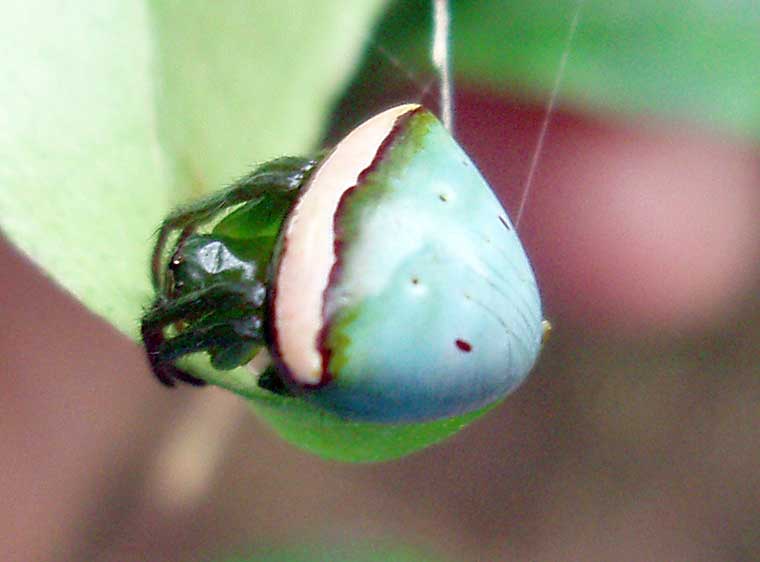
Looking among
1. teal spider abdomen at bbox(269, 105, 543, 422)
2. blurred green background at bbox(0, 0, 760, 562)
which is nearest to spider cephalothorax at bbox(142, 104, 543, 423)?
teal spider abdomen at bbox(269, 105, 543, 422)

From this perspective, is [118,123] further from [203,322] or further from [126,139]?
[203,322]

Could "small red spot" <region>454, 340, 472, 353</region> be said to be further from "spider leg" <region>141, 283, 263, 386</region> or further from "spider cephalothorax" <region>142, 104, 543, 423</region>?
"spider leg" <region>141, 283, 263, 386</region>

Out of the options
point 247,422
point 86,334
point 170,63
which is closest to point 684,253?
point 247,422

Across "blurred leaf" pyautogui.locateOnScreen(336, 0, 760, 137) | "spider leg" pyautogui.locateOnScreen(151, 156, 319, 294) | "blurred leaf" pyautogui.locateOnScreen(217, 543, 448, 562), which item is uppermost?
"spider leg" pyautogui.locateOnScreen(151, 156, 319, 294)

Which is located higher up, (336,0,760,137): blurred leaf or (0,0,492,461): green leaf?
(0,0,492,461): green leaf

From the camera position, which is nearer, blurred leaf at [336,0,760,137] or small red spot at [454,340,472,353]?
small red spot at [454,340,472,353]

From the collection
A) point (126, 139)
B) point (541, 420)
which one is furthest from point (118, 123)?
point (541, 420)
